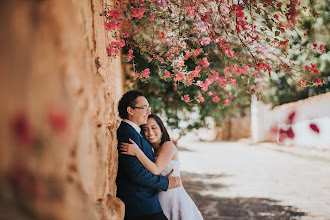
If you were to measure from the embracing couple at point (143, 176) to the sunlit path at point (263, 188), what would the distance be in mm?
3246

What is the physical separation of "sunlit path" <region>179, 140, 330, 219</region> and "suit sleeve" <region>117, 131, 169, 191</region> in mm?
3843

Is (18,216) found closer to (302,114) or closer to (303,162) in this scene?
(303,162)

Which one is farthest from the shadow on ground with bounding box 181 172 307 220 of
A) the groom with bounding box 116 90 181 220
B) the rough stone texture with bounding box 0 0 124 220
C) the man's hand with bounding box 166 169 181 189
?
the rough stone texture with bounding box 0 0 124 220

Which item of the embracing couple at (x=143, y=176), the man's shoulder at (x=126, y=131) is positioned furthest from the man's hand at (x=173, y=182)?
the man's shoulder at (x=126, y=131)

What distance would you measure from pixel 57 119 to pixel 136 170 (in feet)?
5.68

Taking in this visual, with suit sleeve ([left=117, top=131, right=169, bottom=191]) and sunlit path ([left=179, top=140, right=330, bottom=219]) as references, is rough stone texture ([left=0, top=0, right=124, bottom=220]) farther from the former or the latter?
sunlit path ([left=179, top=140, right=330, bottom=219])

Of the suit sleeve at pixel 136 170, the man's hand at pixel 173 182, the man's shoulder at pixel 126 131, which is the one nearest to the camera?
the suit sleeve at pixel 136 170

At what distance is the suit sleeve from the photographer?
292 cm

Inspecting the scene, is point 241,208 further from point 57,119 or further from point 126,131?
→ point 57,119

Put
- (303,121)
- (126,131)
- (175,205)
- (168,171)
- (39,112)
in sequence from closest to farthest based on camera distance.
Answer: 1. (39,112)
2. (126,131)
3. (175,205)
4. (168,171)
5. (303,121)

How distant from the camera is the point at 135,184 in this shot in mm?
2994

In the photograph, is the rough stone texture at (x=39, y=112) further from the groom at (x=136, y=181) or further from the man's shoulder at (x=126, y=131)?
the man's shoulder at (x=126, y=131)

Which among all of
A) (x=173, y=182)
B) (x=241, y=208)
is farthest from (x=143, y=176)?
(x=241, y=208)

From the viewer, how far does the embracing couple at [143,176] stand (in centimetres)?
295
